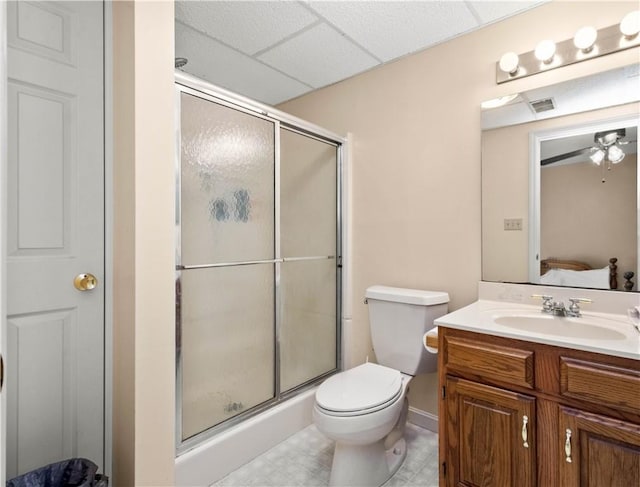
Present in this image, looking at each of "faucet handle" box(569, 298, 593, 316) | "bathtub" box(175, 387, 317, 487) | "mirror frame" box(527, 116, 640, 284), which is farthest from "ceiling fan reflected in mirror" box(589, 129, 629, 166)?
"bathtub" box(175, 387, 317, 487)

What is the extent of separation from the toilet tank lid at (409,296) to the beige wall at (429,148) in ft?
0.34

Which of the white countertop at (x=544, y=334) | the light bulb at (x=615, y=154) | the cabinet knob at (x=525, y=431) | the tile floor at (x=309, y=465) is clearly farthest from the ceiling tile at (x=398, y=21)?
the tile floor at (x=309, y=465)

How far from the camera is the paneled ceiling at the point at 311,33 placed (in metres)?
1.78

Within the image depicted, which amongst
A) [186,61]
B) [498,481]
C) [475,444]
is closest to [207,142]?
[186,61]

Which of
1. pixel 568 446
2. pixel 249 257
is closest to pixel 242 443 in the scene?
pixel 249 257

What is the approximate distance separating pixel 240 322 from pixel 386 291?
0.84 metres

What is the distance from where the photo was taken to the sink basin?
141 centimetres

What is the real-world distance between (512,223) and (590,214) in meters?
0.32

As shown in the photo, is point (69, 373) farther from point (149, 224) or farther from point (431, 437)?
point (431, 437)

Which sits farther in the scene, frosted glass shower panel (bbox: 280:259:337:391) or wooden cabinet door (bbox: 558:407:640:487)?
frosted glass shower panel (bbox: 280:259:337:391)

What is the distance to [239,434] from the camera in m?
1.86

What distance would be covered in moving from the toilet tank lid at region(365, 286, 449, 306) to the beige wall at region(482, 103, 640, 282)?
0.86ft

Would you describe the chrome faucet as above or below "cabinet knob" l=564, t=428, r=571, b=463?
above

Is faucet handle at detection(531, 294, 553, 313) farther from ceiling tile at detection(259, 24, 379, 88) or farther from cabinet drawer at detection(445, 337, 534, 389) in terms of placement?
ceiling tile at detection(259, 24, 379, 88)
